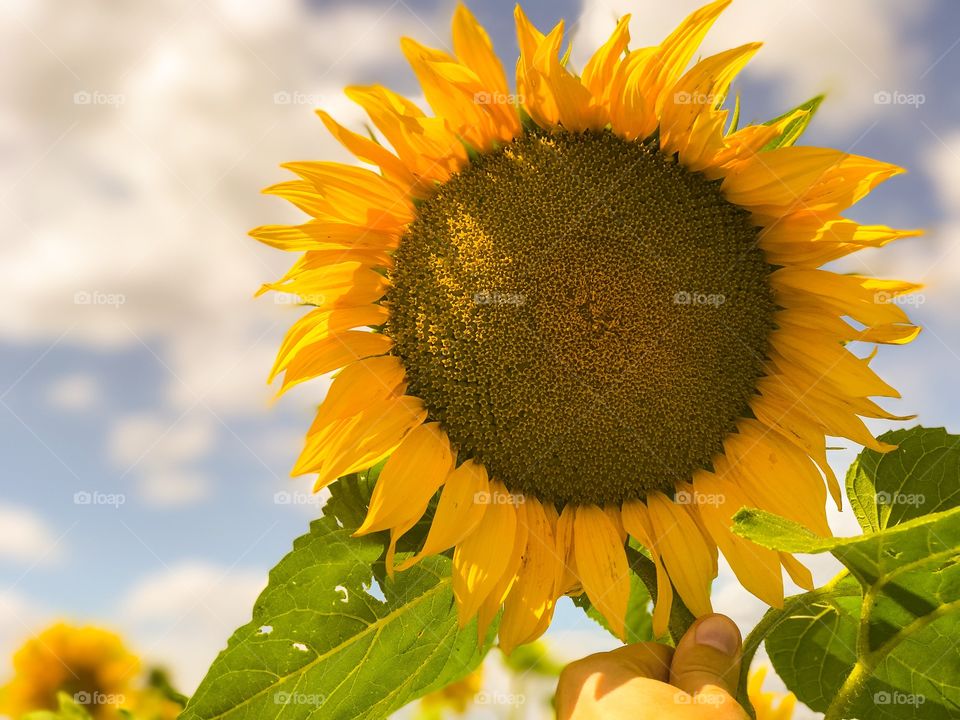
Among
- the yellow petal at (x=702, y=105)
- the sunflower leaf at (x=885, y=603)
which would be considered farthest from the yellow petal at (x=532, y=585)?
the yellow petal at (x=702, y=105)

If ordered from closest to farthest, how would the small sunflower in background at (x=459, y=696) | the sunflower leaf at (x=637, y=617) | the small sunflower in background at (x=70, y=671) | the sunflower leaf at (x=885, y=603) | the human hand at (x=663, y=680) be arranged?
the human hand at (x=663, y=680) < the sunflower leaf at (x=885, y=603) < the sunflower leaf at (x=637, y=617) < the small sunflower in background at (x=459, y=696) < the small sunflower in background at (x=70, y=671)

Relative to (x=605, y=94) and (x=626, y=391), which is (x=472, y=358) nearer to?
(x=626, y=391)

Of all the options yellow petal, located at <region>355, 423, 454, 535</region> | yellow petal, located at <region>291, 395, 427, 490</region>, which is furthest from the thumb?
yellow petal, located at <region>291, 395, 427, 490</region>

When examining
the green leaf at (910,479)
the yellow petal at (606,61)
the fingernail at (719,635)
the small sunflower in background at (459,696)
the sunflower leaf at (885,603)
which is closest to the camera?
the sunflower leaf at (885,603)

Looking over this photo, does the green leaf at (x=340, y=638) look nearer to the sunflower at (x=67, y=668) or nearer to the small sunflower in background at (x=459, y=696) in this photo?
the small sunflower in background at (x=459, y=696)

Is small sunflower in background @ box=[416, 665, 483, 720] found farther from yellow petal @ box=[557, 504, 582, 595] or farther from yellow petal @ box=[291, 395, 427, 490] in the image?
yellow petal @ box=[291, 395, 427, 490]

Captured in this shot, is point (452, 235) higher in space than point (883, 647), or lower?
higher

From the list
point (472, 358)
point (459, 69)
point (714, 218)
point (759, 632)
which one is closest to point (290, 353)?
point (472, 358)
